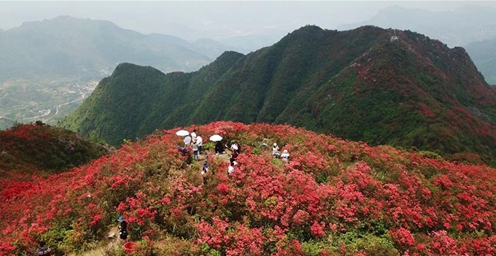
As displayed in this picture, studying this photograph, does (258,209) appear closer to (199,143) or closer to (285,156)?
(285,156)

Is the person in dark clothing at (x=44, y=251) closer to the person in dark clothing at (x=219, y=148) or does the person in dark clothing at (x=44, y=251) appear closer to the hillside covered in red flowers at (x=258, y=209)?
the hillside covered in red flowers at (x=258, y=209)

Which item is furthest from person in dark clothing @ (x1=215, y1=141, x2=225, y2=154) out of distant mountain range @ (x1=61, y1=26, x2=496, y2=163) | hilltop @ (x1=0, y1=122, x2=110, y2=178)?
distant mountain range @ (x1=61, y1=26, x2=496, y2=163)

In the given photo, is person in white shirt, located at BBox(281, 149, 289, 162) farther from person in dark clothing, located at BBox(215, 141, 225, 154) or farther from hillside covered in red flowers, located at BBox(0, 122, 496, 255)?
person in dark clothing, located at BBox(215, 141, 225, 154)

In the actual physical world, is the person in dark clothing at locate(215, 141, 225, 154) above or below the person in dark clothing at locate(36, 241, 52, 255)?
above

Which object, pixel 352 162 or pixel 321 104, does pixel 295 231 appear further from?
pixel 321 104

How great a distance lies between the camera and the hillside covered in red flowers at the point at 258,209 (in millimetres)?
12172

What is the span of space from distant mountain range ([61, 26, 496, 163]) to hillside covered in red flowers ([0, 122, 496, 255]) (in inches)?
1408

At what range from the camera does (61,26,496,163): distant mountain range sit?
202ft

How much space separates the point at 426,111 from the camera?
61844 mm

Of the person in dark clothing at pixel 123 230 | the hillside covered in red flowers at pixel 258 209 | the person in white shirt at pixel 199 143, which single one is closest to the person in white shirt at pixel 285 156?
the hillside covered in red flowers at pixel 258 209

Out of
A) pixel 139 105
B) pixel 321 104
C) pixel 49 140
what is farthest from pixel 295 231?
pixel 139 105

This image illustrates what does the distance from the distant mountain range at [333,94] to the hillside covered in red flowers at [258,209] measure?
35.8m

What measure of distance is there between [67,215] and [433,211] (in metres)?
18.9

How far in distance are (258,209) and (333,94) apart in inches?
3115
